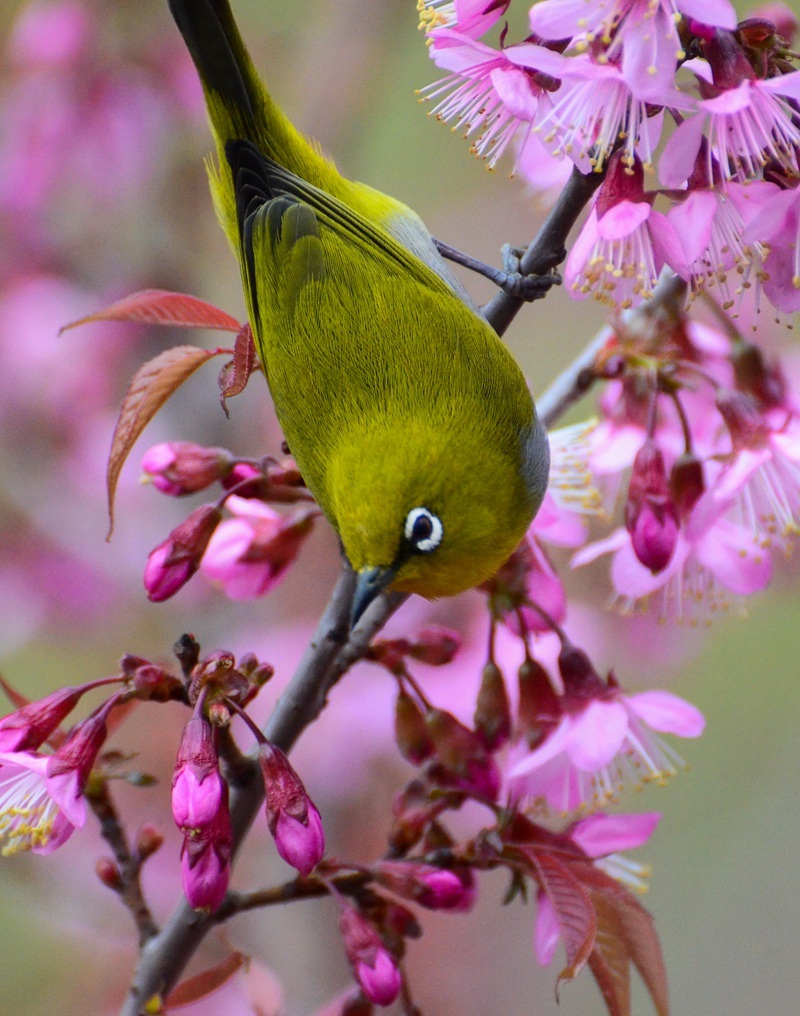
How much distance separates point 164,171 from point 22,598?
A: 142 cm

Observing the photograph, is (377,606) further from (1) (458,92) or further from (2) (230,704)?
(1) (458,92)

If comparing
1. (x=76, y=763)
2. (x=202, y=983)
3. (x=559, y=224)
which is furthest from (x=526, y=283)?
(x=202, y=983)

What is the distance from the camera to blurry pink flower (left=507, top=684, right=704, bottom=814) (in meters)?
1.62

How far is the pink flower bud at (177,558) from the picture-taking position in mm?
1546

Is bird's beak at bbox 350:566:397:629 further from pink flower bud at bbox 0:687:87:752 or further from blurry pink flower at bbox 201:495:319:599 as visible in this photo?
pink flower bud at bbox 0:687:87:752

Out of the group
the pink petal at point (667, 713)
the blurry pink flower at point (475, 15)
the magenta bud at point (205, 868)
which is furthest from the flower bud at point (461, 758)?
the blurry pink flower at point (475, 15)

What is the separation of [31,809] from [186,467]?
1.76ft

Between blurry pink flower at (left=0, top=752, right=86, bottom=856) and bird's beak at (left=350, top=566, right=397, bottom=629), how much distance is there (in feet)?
1.40

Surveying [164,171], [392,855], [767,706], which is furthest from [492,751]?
[767,706]

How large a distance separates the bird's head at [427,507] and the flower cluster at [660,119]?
351mm

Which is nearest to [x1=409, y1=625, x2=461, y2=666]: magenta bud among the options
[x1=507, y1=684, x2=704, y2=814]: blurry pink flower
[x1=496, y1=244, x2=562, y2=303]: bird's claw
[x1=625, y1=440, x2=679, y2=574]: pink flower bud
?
[x1=507, y1=684, x2=704, y2=814]: blurry pink flower

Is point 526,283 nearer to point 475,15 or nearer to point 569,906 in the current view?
point 475,15

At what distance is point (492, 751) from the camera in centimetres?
171

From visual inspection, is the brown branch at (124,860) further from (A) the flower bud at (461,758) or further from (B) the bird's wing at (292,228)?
(B) the bird's wing at (292,228)
